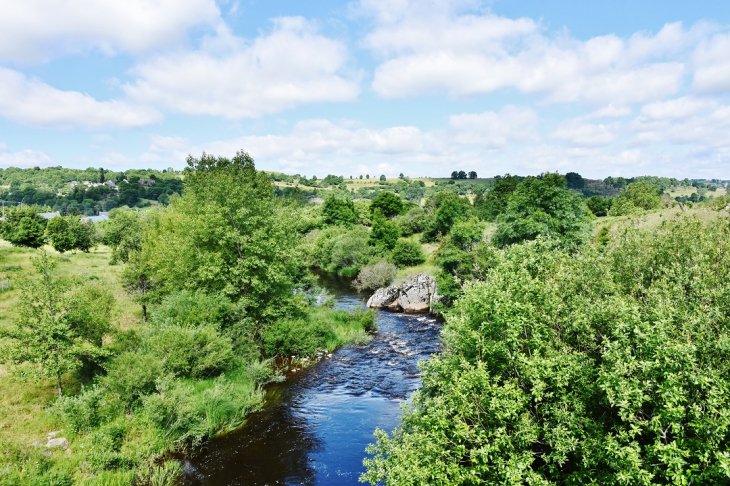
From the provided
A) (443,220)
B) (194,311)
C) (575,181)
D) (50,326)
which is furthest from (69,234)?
(575,181)

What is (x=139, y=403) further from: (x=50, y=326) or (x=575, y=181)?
(x=575, y=181)

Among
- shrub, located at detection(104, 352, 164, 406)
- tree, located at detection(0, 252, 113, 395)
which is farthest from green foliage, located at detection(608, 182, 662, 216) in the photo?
tree, located at detection(0, 252, 113, 395)

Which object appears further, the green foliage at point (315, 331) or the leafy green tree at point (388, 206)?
the leafy green tree at point (388, 206)

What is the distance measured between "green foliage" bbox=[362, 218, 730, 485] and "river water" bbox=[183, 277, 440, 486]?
2.67m

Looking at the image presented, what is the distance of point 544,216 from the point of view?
3122 centimetres

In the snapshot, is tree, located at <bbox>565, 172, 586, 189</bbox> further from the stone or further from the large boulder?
the stone

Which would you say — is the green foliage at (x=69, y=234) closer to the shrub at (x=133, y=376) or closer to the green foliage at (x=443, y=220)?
the shrub at (x=133, y=376)

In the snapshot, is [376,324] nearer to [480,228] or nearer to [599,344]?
[480,228]

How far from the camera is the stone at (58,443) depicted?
52.0 feet

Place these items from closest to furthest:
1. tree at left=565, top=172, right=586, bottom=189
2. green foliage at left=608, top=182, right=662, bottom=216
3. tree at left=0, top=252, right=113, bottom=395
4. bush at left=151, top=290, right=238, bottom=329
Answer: tree at left=0, top=252, right=113, bottom=395
bush at left=151, top=290, right=238, bottom=329
green foliage at left=608, top=182, right=662, bottom=216
tree at left=565, top=172, right=586, bottom=189

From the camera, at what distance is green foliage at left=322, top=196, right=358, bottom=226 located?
9281cm

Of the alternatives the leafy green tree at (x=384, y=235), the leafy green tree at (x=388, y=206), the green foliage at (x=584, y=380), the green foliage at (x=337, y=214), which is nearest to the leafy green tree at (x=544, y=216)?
the green foliage at (x=584, y=380)

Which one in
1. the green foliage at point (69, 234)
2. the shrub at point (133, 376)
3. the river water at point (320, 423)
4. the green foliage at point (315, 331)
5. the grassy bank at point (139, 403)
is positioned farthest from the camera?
the green foliage at point (69, 234)

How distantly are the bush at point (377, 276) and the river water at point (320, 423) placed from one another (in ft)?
76.0
